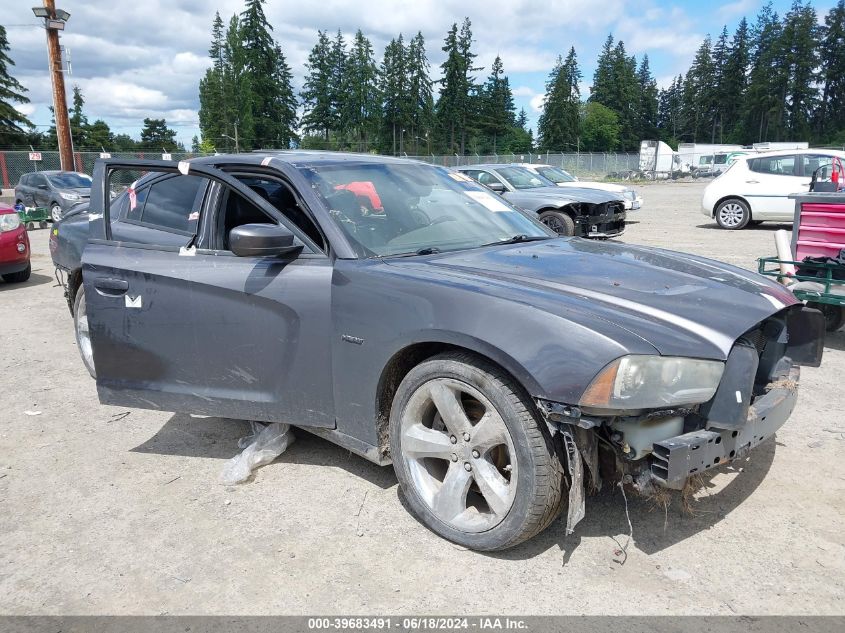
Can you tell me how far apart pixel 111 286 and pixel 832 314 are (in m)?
5.59

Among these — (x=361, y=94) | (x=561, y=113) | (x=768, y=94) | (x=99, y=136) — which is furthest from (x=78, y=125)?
(x=768, y=94)

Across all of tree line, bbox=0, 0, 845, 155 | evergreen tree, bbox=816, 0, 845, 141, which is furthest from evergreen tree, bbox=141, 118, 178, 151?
evergreen tree, bbox=816, 0, 845, 141

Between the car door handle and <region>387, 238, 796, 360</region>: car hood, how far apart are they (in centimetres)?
161

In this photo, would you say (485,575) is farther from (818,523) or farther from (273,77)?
(273,77)

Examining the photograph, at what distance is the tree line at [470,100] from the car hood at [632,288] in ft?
222

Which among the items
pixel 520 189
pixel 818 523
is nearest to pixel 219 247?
pixel 818 523

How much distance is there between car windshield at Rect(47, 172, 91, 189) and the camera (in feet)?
64.3

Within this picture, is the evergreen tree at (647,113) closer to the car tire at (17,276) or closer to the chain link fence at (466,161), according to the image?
the chain link fence at (466,161)

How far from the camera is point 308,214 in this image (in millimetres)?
3273

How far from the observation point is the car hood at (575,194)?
12019mm

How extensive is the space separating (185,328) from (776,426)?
9.43ft

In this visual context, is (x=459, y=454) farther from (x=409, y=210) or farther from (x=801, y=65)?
(x=801, y=65)

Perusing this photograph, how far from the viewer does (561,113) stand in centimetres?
9700

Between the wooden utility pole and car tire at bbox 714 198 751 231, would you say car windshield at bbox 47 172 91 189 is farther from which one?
car tire at bbox 714 198 751 231
